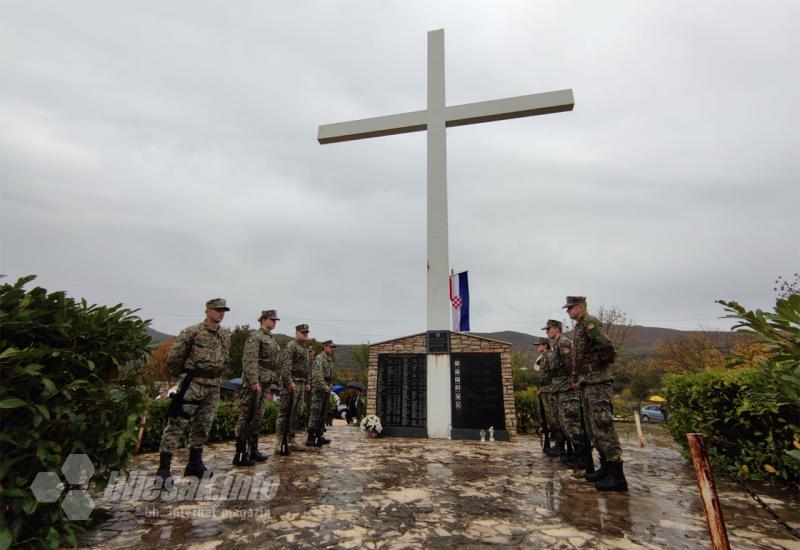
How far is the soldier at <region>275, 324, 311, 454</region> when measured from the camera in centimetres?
616

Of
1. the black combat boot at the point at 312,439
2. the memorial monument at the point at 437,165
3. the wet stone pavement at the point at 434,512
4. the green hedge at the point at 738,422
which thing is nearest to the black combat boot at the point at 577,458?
the wet stone pavement at the point at 434,512

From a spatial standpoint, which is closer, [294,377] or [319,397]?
[294,377]

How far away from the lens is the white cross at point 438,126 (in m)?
8.56

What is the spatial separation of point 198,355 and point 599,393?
14.1 feet

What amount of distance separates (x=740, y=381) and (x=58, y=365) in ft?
21.1

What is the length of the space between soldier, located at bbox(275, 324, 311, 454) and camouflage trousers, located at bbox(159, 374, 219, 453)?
1574 millimetres

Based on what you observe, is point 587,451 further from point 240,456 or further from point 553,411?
point 240,456

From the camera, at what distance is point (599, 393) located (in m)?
4.30

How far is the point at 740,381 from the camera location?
4.67 metres

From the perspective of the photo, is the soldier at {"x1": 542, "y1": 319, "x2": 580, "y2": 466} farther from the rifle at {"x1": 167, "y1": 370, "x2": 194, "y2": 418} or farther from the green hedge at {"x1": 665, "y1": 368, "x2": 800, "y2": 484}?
the rifle at {"x1": 167, "y1": 370, "x2": 194, "y2": 418}

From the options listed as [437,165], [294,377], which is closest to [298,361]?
[294,377]

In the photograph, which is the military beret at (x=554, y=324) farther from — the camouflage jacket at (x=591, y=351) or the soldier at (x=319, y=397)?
the soldier at (x=319, y=397)

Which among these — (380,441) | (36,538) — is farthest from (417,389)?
(36,538)

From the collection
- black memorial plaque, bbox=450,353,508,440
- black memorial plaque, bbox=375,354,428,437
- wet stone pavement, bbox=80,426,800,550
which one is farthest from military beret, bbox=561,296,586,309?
black memorial plaque, bbox=375,354,428,437
